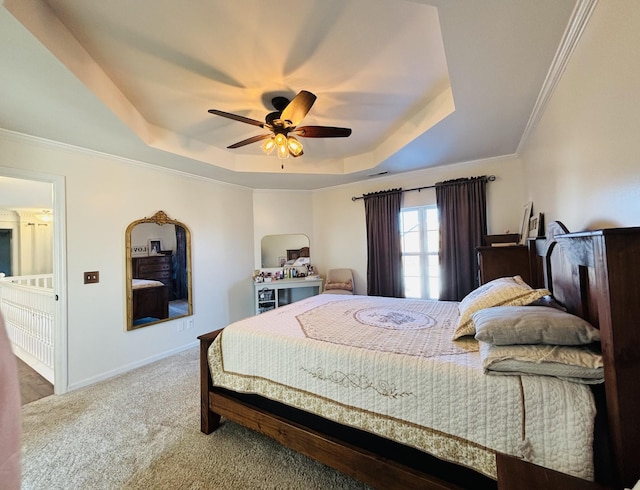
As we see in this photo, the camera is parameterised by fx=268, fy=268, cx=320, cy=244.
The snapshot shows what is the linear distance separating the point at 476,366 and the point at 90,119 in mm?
3108

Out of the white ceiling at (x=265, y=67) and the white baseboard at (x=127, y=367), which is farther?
the white baseboard at (x=127, y=367)

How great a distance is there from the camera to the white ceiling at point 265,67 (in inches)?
54.8

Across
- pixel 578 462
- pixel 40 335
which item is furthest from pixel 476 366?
pixel 40 335

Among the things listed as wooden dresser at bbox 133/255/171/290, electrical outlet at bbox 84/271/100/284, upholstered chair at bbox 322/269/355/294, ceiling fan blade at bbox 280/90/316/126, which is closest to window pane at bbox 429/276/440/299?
upholstered chair at bbox 322/269/355/294

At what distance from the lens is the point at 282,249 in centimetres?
492

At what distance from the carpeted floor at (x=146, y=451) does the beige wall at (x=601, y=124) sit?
2.00 metres

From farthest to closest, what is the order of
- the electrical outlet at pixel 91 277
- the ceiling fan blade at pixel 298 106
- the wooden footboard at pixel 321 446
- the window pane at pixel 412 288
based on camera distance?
the window pane at pixel 412 288 → the electrical outlet at pixel 91 277 → the ceiling fan blade at pixel 298 106 → the wooden footboard at pixel 321 446

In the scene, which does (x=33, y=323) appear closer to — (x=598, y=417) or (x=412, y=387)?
(x=412, y=387)

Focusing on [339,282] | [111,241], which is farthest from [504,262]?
[111,241]

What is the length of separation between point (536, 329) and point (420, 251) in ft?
9.72

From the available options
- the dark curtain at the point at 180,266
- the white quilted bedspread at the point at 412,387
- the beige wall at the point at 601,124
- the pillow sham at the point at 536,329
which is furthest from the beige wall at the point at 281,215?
the pillow sham at the point at 536,329

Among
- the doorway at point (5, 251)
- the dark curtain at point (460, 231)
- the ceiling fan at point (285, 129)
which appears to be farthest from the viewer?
the doorway at point (5, 251)

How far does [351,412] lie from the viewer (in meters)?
1.40

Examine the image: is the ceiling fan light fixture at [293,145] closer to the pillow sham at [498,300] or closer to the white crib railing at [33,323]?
the pillow sham at [498,300]
